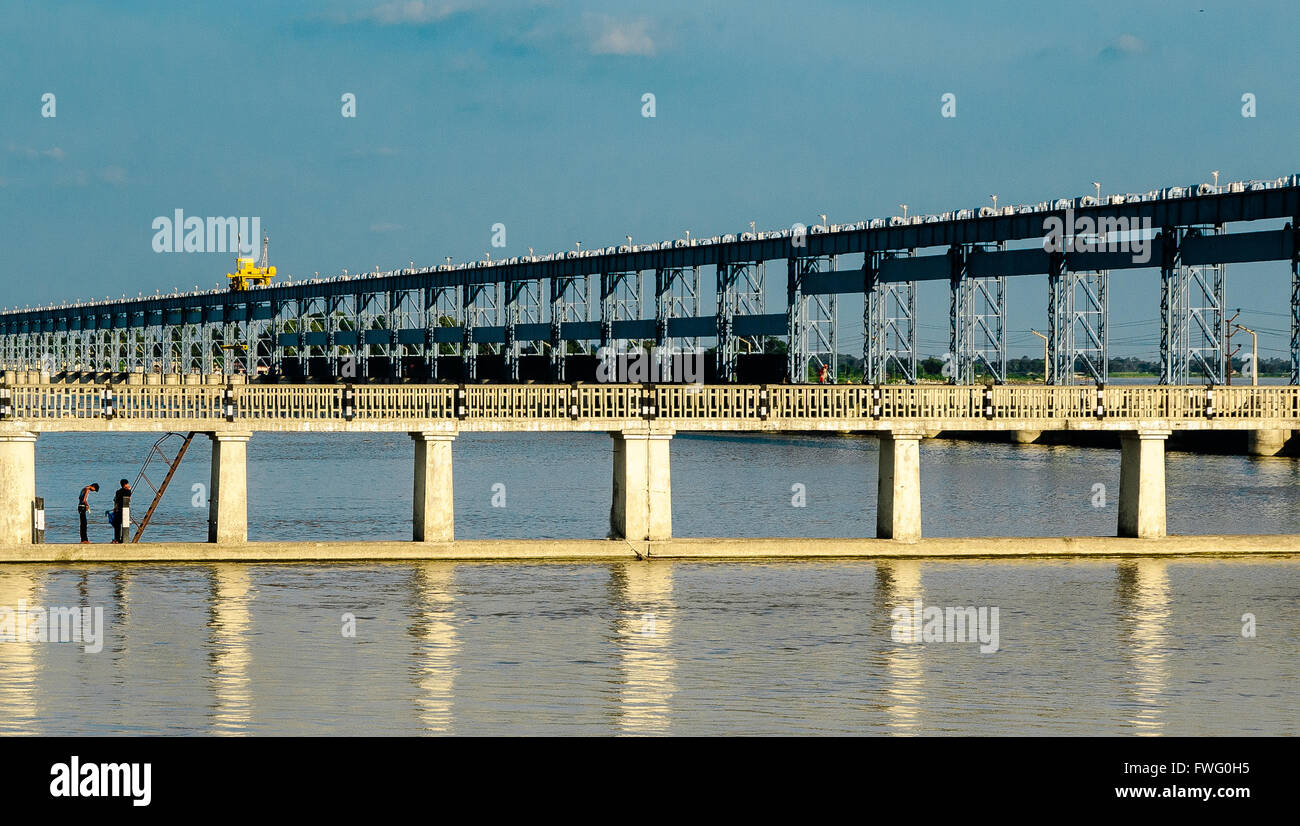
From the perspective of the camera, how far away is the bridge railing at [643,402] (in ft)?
130

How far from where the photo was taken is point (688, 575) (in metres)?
39.3

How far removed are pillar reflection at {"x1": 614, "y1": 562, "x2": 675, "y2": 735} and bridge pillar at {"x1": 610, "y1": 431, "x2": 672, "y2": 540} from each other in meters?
0.85

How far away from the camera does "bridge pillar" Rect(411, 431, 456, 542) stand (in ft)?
132

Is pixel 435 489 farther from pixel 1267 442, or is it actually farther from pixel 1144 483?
pixel 1267 442

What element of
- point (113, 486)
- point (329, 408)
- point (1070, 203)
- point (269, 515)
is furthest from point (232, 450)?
point (1070, 203)

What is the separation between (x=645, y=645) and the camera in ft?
97.2

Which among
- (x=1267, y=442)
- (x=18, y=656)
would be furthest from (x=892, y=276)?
(x=18, y=656)

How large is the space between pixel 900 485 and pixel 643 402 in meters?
6.66

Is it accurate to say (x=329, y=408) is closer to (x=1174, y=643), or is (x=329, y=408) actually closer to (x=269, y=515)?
(x=1174, y=643)

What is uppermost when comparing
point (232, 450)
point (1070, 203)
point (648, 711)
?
point (1070, 203)

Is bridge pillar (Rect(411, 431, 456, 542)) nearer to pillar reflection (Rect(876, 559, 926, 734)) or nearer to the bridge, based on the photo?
the bridge

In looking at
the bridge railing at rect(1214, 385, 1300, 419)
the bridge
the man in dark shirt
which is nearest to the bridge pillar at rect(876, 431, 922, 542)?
the bridge

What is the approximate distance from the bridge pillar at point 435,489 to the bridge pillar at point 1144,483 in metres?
17.0

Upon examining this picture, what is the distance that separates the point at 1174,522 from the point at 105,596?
140 feet
